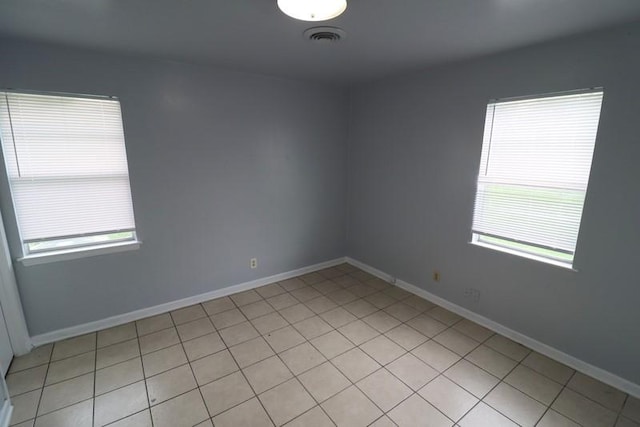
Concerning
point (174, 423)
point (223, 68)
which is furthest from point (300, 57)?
point (174, 423)

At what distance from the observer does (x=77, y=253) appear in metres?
2.37

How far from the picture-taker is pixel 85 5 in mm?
1537

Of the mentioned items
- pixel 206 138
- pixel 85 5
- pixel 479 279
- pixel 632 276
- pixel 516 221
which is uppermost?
pixel 85 5

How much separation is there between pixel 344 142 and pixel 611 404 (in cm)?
333

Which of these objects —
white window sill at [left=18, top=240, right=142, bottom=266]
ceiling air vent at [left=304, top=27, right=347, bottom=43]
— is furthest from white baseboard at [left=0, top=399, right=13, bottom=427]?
ceiling air vent at [left=304, top=27, right=347, bottom=43]

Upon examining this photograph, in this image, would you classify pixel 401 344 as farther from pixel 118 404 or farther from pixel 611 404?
pixel 118 404

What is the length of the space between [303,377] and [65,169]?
96.7 inches

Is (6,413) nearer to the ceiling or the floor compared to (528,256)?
nearer to the floor

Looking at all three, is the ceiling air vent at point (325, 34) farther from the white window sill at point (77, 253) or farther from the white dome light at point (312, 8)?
the white window sill at point (77, 253)

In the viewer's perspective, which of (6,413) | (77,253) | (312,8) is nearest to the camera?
(312,8)

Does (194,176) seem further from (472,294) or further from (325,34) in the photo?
(472,294)

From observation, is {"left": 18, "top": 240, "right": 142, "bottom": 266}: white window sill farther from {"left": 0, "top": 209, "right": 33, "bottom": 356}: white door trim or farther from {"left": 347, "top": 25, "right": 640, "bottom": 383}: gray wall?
{"left": 347, "top": 25, "right": 640, "bottom": 383}: gray wall

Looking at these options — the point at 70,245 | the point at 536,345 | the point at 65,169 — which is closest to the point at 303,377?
the point at 536,345

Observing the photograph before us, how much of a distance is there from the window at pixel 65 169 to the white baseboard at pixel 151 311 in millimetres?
708
